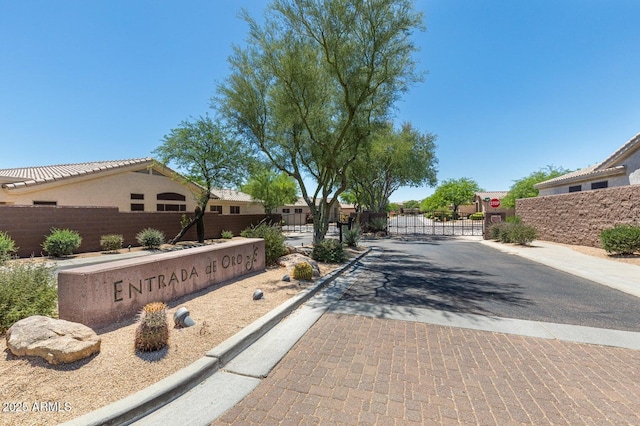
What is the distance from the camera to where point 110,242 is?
14898mm

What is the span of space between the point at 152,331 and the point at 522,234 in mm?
18407

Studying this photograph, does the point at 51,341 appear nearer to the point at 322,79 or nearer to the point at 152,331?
the point at 152,331

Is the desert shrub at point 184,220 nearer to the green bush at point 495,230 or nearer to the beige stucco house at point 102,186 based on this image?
the beige stucco house at point 102,186

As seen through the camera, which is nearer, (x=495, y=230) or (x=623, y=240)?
(x=623, y=240)

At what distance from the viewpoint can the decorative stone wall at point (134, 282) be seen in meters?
4.18

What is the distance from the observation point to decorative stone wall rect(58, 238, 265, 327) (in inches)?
165

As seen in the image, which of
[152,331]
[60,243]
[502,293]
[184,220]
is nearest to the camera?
[152,331]

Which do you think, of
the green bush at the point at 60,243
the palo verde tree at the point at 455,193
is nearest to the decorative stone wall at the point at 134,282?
the green bush at the point at 60,243

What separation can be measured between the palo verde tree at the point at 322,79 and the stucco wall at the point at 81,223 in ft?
29.9

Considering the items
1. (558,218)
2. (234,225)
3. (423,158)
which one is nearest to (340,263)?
(558,218)

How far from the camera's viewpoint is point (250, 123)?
1311 centimetres

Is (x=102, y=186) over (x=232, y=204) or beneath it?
over


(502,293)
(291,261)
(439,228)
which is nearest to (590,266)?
(502,293)

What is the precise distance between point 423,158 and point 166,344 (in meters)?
27.5
